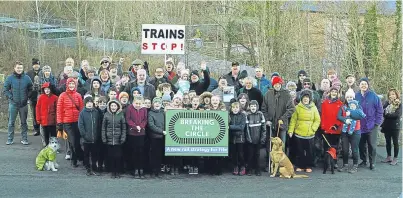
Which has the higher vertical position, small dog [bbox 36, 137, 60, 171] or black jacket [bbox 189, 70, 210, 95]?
black jacket [bbox 189, 70, 210, 95]

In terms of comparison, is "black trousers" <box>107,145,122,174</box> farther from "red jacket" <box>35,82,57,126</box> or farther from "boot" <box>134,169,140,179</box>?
"red jacket" <box>35,82,57,126</box>

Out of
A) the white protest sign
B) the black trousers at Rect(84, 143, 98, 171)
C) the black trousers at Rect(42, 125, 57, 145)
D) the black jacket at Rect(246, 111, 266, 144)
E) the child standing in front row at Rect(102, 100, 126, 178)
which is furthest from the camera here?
the white protest sign

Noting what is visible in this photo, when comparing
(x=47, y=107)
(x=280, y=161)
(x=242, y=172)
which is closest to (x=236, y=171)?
(x=242, y=172)

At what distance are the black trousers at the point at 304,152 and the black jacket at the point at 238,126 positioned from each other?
117 centimetres

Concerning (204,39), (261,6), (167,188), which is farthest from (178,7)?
(167,188)

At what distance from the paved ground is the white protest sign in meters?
3.64

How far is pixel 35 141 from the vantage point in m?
13.1

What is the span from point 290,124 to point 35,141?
5.75 m

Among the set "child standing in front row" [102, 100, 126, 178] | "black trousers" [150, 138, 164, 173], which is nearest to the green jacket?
"child standing in front row" [102, 100, 126, 178]

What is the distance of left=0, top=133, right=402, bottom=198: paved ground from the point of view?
31.1 feet

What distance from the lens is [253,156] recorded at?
1090 centimetres

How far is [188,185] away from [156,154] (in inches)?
36.0

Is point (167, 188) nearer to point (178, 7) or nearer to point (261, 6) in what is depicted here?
point (261, 6)

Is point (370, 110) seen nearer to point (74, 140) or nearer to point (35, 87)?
point (74, 140)
